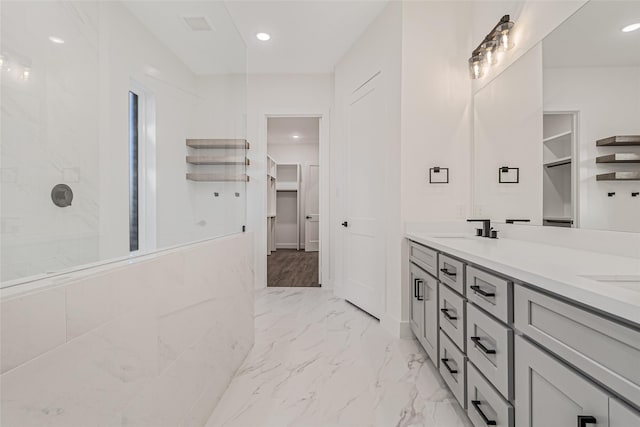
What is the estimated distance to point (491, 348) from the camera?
1207 mm

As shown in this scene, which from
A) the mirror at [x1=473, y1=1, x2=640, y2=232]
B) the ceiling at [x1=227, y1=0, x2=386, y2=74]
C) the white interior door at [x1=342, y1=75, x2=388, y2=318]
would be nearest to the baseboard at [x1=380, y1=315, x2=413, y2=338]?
the white interior door at [x1=342, y1=75, x2=388, y2=318]

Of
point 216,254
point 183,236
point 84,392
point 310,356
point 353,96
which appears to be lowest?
point 310,356

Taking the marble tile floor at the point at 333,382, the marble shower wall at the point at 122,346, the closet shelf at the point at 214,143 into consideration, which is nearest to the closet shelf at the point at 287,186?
the marble tile floor at the point at 333,382

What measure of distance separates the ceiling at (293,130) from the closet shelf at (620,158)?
415 centimetres

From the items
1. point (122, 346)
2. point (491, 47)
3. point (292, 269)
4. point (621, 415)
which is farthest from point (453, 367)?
point (292, 269)

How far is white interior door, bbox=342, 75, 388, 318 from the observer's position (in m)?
2.90

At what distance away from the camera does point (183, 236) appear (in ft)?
4.88

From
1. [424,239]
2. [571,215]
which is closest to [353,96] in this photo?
[424,239]

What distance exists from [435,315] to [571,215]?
0.89m

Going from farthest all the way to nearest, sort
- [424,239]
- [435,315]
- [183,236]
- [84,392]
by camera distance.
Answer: [424,239] < [435,315] < [183,236] < [84,392]

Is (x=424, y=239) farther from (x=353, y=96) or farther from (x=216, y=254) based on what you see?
(x=353, y=96)

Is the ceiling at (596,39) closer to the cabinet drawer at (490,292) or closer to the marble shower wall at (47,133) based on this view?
the cabinet drawer at (490,292)

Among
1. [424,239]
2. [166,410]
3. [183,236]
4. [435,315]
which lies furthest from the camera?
[424,239]

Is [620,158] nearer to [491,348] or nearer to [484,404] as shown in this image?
[491,348]
